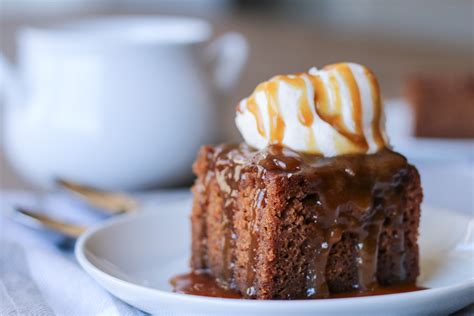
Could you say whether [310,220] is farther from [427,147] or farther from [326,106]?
[427,147]

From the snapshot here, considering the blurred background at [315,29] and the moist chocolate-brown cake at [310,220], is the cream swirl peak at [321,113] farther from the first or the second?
the blurred background at [315,29]

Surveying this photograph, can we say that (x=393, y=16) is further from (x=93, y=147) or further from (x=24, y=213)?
(x=24, y=213)

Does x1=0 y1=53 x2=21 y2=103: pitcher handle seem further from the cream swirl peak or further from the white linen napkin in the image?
the cream swirl peak

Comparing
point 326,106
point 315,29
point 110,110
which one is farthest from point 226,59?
point 315,29

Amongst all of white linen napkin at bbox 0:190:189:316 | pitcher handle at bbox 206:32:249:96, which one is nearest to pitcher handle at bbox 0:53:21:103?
white linen napkin at bbox 0:190:189:316

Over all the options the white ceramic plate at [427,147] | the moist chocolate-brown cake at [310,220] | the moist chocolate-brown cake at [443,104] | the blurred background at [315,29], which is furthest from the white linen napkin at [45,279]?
the moist chocolate-brown cake at [443,104]

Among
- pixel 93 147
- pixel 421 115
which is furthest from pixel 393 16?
pixel 93 147
